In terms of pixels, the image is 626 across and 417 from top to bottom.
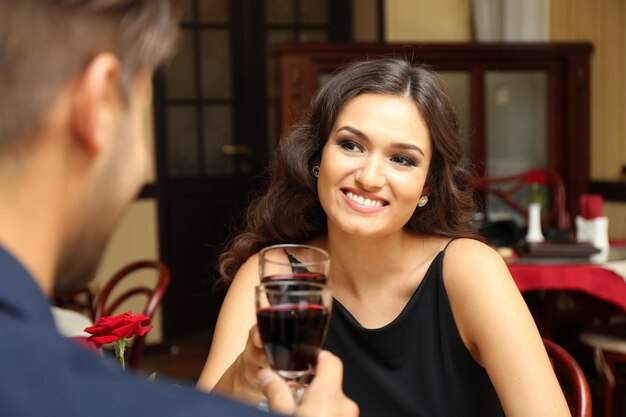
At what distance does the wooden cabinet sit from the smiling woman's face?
354 centimetres

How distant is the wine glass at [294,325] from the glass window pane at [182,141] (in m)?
5.15

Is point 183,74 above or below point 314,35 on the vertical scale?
below

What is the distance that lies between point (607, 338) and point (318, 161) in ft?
7.19

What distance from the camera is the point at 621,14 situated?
18.8 feet

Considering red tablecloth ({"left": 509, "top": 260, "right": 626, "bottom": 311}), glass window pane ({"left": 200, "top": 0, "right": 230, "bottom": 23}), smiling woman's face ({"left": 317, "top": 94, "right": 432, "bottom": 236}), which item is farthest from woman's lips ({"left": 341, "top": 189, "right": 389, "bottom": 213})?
glass window pane ({"left": 200, "top": 0, "right": 230, "bottom": 23})

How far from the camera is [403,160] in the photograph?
198 cm

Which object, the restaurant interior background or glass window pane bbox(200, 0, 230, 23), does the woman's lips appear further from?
glass window pane bbox(200, 0, 230, 23)

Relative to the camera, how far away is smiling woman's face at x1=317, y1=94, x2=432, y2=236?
195 cm

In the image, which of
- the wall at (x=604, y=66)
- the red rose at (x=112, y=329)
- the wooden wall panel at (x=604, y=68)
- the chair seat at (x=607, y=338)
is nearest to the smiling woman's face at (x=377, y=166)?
the red rose at (x=112, y=329)

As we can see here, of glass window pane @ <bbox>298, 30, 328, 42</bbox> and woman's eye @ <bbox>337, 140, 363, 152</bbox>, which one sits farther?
glass window pane @ <bbox>298, 30, 328, 42</bbox>

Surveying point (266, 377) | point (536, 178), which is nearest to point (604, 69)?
point (536, 178)

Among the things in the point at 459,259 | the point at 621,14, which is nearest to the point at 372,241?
the point at 459,259

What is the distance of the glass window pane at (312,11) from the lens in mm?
6504

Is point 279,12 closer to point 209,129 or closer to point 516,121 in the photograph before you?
point 209,129
